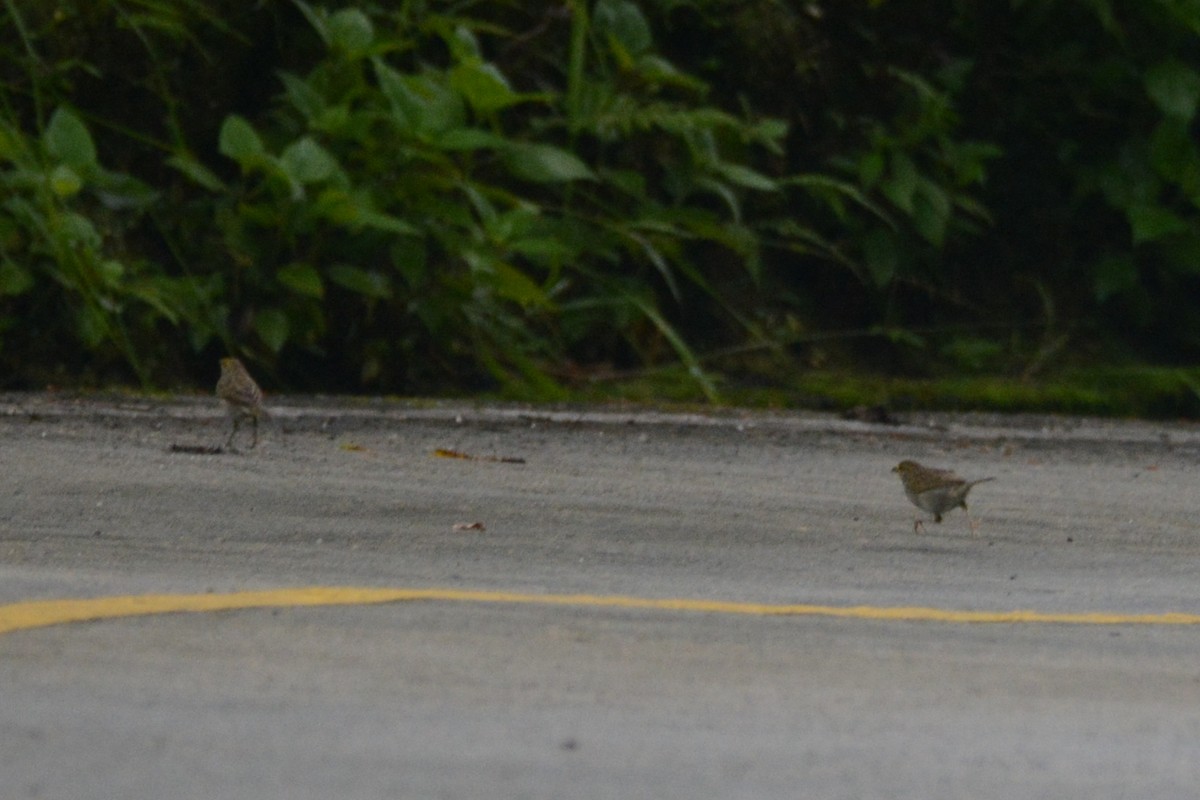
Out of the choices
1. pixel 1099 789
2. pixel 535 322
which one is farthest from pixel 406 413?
pixel 1099 789

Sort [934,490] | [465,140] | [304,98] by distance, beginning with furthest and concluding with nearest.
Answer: [304,98] < [465,140] < [934,490]

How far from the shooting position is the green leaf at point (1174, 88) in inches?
542

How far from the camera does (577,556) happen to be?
6586mm

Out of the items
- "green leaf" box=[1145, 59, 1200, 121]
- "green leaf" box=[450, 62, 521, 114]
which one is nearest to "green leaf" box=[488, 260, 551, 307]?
"green leaf" box=[450, 62, 521, 114]

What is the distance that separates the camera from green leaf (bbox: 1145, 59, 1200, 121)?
45.1 feet

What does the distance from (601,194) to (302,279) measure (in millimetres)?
2458

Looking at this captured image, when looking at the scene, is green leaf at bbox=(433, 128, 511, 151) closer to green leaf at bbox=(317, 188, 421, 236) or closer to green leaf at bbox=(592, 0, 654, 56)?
green leaf at bbox=(317, 188, 421, 236)

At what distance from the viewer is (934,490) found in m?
7.42

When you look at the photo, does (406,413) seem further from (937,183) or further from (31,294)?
(937,183)

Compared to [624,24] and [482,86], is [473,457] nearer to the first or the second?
[482,86]

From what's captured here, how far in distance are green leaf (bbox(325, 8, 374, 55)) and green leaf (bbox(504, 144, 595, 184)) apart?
0.95 meters

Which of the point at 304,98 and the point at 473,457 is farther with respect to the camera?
the point at 304,98

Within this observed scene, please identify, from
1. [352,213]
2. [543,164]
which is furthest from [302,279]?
[543,164]

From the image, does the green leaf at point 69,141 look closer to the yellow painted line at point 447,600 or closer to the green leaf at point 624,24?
the green leaf at point 624,24
